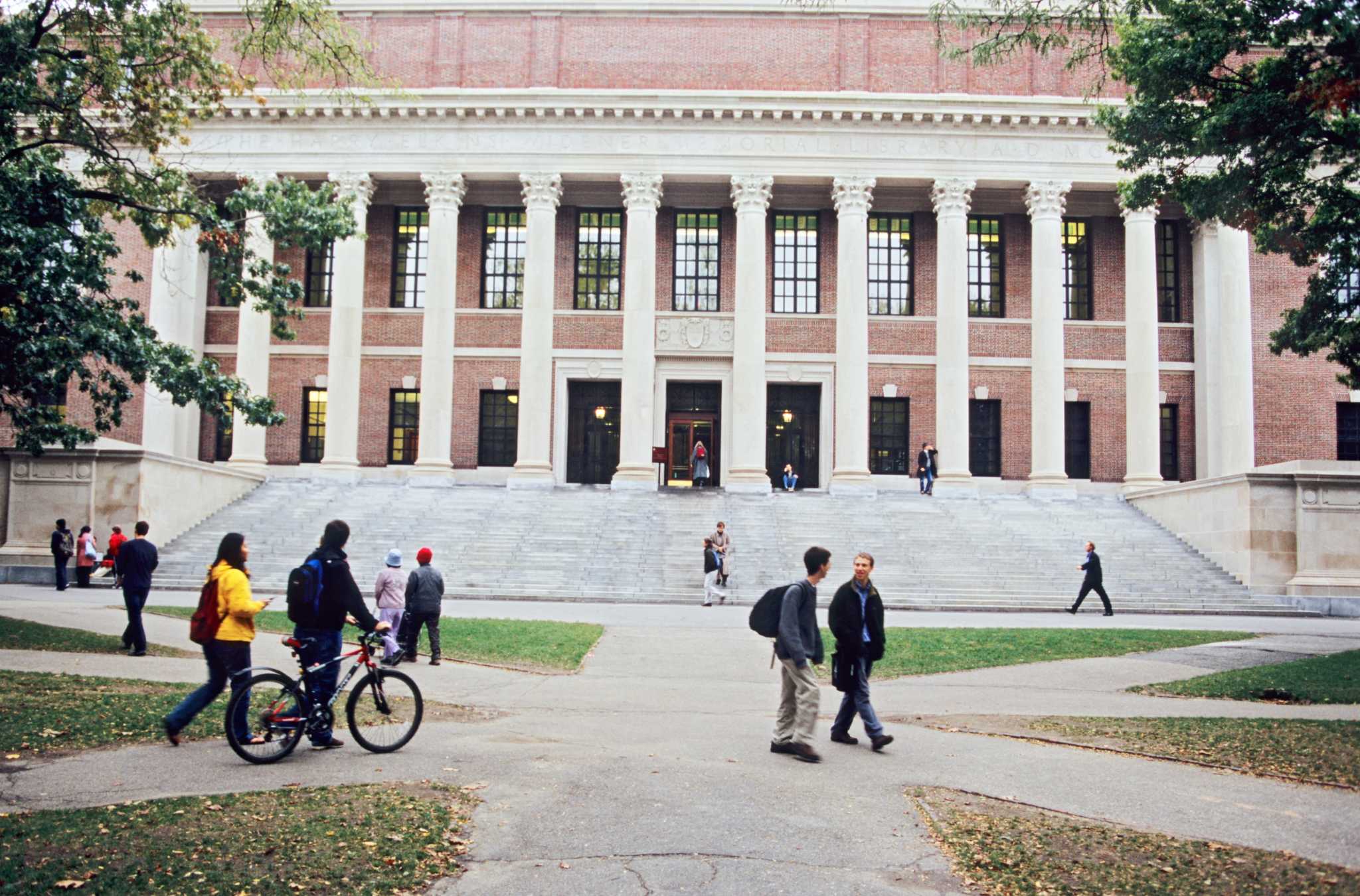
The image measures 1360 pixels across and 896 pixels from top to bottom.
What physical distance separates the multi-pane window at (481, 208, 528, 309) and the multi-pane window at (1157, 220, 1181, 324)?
22010 mm

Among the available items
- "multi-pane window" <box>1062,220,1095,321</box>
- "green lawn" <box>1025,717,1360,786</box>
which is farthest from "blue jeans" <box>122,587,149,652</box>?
"multi-pane window" <box>1062,220,1095,321</box>

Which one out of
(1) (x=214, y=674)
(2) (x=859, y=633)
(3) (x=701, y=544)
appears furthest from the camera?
(3) (x=701, y=544)

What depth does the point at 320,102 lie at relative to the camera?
35.6m

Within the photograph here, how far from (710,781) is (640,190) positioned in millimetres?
29700

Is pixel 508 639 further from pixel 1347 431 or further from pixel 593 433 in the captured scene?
pixel 1347 431

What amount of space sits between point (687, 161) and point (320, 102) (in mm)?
11781

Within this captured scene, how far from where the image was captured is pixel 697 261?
128 ft

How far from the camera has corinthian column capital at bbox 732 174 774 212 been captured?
118ft

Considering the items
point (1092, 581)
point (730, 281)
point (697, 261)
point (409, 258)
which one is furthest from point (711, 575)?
point (409, 258)

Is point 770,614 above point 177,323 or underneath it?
underneath

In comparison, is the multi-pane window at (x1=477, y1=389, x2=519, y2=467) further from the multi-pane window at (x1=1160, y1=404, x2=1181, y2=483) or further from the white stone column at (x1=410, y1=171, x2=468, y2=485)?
the multi-pane window at (x1=1160, y1=404, x2=1181, y2=483)

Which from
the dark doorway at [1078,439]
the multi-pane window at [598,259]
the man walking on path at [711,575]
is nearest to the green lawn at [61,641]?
the man walking on path at [711,575]

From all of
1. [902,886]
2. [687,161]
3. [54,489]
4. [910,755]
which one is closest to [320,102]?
[687,161]

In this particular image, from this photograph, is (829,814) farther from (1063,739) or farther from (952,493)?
(952,493)
